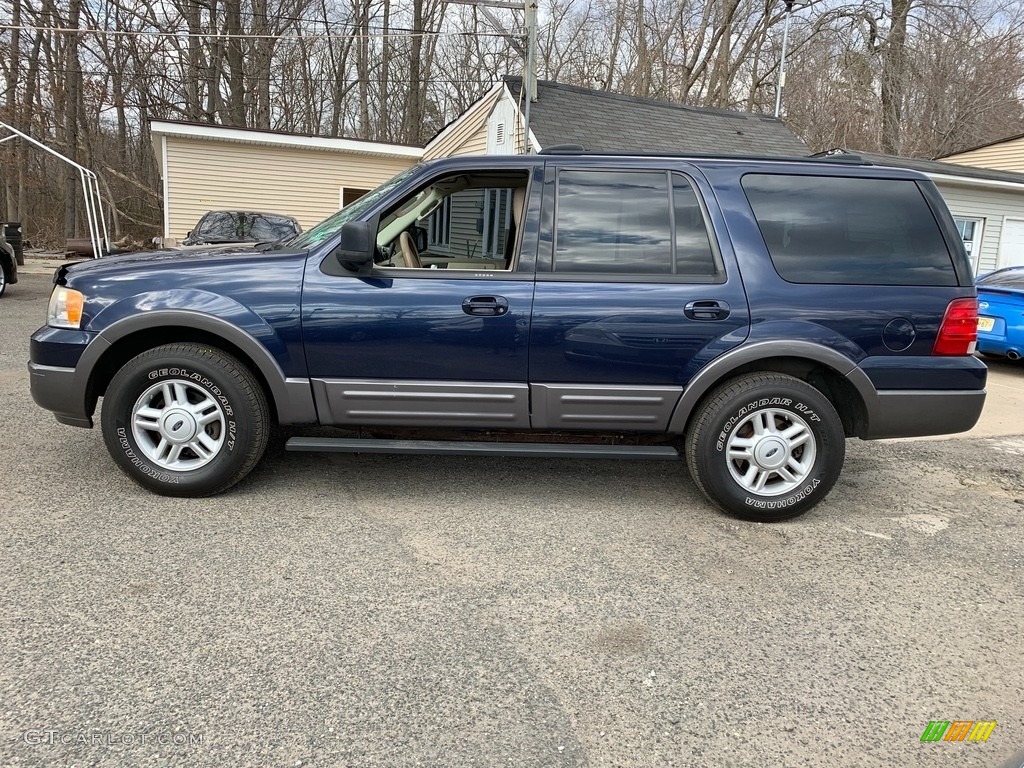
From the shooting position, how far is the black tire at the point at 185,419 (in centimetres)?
372

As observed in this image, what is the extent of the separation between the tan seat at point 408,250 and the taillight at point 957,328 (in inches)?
111

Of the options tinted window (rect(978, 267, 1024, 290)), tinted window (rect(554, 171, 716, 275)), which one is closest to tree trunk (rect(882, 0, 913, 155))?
tinted window (rect(978, 267, 1024, 290))

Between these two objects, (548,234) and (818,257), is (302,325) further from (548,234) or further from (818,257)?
(818,257)

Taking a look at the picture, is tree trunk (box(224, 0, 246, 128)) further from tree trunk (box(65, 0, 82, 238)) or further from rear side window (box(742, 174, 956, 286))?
rear side window (box(742, 174, 956, 286))

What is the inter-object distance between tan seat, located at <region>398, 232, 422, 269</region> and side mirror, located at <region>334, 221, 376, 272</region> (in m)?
0.38

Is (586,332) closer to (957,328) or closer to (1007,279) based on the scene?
(957,328)

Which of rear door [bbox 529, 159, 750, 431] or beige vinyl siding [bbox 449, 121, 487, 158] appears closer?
rear door [bbox 529, 159, 750, 431]

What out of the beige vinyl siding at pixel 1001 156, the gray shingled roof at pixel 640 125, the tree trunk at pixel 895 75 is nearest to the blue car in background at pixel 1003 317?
the gray shingled roof at pixel 640 125

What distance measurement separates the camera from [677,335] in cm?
371

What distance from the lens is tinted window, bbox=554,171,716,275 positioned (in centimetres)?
378

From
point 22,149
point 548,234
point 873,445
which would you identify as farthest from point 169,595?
point 22,149

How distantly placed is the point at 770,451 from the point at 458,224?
86.9 inches

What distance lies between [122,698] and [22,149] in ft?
102

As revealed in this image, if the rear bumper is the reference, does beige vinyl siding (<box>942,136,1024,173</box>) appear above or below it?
above
